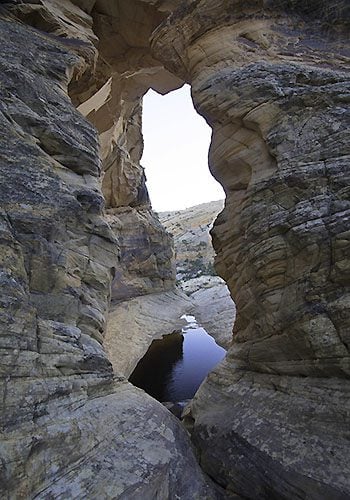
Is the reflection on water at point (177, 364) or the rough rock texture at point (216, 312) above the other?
the rough rock texture at point (216, 312)

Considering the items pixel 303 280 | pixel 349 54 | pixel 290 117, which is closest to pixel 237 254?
pixel 303 280

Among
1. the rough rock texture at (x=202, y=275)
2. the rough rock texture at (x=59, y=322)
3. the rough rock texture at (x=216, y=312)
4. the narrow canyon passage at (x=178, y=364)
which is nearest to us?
the rough rock texture at (x=59, y=322)

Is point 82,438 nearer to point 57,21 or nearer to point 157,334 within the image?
point 57,21

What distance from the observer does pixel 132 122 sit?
111 ft

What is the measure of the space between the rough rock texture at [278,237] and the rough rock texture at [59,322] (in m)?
1.67

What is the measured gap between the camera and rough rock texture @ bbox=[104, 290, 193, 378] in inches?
819

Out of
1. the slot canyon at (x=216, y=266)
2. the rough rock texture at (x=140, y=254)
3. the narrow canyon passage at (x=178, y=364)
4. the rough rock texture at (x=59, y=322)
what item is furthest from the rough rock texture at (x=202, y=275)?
the rough rock texture at (x=59, y=322)

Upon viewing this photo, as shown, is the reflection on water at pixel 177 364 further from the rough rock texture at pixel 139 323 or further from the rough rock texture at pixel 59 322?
the rough rock texture at pixel 59 322

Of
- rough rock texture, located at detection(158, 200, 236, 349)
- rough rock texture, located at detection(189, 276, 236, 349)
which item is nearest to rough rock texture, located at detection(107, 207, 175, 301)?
rough rock texture, located at detection(189, 276, 236, 349)

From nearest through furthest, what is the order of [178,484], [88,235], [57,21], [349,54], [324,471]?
[324,471] → [178,484] → [88,235] → [349,54] → [57,21]

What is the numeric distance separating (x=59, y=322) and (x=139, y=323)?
18.2 m

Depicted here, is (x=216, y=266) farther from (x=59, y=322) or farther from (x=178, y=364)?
(x=178, y=364)

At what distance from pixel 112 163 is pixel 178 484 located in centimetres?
2720

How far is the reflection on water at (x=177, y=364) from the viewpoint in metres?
21.2
